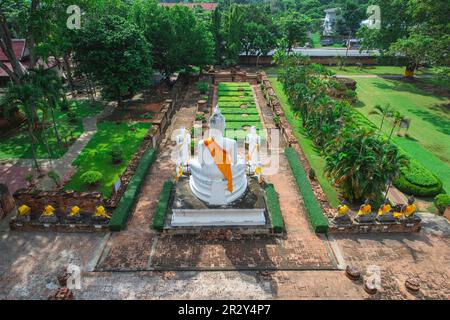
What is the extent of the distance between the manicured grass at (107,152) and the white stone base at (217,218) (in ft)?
17.6

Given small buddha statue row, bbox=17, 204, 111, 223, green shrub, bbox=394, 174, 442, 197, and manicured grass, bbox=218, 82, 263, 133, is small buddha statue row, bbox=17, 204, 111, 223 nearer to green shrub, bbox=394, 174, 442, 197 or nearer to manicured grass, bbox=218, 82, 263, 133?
manicured grass, bbox=218, 82, 263, 133

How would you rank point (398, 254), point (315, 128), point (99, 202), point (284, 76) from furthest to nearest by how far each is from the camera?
point (284, 76) < point (315, 128) < point (99, 202) < point (398, 254)

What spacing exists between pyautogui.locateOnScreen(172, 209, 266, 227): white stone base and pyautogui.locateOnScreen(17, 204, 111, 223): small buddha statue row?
3.42m

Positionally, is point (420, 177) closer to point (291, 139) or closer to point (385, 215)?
point (385, 215)

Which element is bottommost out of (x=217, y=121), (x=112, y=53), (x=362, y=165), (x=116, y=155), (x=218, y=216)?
(x=218, y=216)

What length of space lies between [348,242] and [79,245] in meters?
12.2

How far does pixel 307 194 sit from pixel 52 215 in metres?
12.7

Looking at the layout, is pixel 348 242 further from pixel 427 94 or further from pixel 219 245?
pixel 427 94

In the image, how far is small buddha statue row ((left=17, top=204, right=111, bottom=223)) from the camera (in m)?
15.2

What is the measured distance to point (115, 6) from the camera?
1427 inches

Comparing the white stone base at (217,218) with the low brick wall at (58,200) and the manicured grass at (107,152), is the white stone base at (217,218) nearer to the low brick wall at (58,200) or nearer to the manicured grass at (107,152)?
the low brick wall at (58,200)

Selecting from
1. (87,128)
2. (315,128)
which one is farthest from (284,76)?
(87,128)

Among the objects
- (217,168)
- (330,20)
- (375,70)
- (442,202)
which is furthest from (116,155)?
(330,20)

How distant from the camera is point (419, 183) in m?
19.0
